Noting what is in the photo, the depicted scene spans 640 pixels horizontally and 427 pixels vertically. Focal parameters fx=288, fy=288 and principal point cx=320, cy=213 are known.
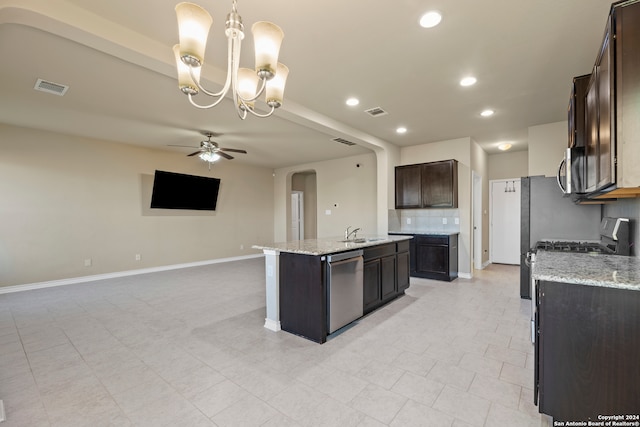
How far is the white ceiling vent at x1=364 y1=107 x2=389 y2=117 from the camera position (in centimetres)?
410

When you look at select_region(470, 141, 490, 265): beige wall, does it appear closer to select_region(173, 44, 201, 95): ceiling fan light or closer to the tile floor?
the tile floor

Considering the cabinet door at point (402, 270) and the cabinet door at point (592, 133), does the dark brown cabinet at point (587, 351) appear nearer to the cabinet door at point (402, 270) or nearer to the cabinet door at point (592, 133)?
the cabinet door at point (592, 133)

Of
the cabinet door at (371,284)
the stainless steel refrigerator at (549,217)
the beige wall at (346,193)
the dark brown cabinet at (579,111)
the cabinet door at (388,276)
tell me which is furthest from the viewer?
the beige wall at (346,193)

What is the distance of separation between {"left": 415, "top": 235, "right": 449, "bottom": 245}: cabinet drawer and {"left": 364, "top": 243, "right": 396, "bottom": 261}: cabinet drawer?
163cm

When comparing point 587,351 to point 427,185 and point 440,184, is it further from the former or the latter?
point 427,185

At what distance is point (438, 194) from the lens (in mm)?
5535

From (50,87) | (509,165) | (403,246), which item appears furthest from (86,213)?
(509,165)

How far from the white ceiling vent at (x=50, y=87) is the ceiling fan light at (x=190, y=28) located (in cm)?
280

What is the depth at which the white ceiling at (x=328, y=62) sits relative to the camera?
2.11 metres

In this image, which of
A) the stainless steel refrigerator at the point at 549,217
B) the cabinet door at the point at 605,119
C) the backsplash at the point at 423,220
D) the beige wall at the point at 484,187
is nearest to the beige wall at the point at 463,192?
the backsplash at the point at 423,220

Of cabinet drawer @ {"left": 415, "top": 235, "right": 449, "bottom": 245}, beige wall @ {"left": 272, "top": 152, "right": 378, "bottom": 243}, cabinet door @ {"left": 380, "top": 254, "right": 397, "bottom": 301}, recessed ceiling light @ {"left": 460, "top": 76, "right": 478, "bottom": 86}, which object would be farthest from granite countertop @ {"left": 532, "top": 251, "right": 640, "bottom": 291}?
beige wall @ {"left": 272, "top": 152, "right": 378, "bottom": 243}

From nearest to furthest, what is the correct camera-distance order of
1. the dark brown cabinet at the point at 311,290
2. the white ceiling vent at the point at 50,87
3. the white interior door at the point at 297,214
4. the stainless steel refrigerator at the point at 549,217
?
the dark brown cabinet at the point at 311,290, the white ceiling vent at the point at 50,87, the stainless steel refrigerator at the point at 549,217, the white interior door at the point at 297,214

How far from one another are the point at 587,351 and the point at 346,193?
598 cm

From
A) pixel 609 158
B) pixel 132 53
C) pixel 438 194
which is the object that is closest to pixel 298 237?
pixel 438 194
